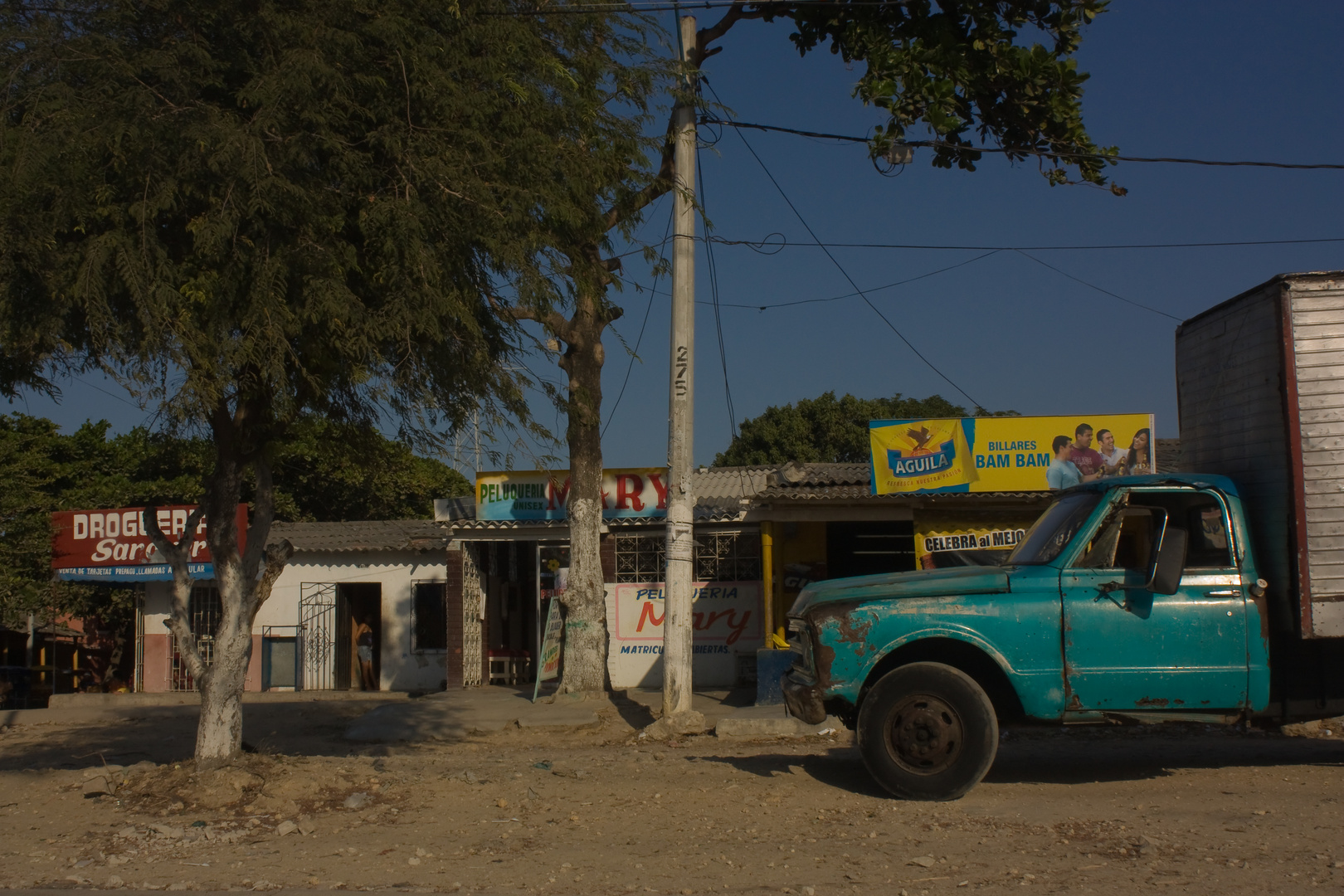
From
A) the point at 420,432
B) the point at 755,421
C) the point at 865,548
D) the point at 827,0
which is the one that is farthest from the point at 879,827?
the point at 755,421

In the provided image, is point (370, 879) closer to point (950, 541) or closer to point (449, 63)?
Answer: point (449, 63)

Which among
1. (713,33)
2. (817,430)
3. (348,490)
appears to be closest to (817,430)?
(817,430)

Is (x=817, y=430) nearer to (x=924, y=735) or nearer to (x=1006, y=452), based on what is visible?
(x=1006, y=452)

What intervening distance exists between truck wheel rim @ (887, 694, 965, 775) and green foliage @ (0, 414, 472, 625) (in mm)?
8233

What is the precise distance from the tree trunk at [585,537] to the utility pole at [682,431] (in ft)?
6.82

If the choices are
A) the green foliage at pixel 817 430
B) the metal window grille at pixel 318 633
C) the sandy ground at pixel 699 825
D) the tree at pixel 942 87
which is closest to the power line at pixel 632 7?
the tree at pixel 942 87

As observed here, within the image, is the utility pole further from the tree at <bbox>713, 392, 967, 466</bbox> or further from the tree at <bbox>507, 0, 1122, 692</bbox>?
the tree at <bbox>713, 392, 967, 466</bbox>

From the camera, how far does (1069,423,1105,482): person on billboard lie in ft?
45.7

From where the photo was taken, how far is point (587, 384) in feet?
44.5

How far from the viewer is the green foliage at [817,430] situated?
Answer: 3994 centimetres

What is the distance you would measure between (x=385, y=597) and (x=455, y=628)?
2.78m

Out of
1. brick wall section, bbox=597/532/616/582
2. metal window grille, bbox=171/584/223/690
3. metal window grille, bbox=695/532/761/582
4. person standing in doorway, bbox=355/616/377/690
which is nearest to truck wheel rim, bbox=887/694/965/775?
metal window grille, bbox=695/532/761/582

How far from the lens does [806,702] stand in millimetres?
7352

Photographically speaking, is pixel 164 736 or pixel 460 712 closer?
pixel 164 736
